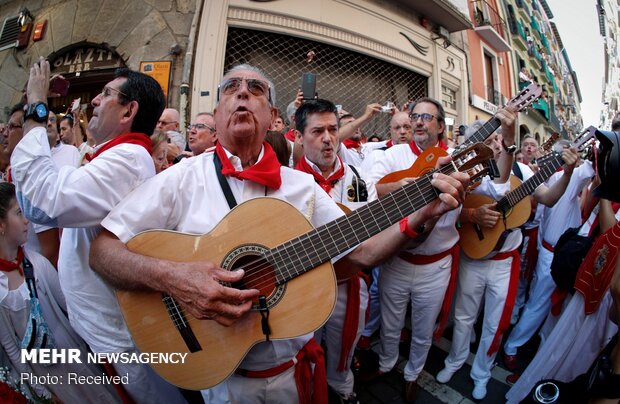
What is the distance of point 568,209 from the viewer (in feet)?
10.7

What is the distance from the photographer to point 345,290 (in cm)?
246

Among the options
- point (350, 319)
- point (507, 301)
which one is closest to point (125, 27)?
point (350, 319)

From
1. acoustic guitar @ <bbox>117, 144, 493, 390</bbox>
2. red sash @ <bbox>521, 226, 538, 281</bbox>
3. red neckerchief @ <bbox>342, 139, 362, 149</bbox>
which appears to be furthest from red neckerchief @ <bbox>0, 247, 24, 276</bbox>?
red sash @ <bbox>521, 226, 538, 281</bbox>

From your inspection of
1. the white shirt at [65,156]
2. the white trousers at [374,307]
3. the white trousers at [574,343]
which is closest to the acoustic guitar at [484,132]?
the white trousers at [574,343]

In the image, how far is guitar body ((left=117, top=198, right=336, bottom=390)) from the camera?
49.7 inches

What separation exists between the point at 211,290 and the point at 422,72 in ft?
34.9

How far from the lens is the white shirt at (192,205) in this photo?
132 centimetres

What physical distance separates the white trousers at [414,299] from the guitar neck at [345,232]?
1434mm

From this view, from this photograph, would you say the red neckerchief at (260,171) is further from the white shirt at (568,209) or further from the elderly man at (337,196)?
the white shirt at (568,209)

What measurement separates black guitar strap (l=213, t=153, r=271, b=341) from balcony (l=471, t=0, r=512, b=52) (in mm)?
15741

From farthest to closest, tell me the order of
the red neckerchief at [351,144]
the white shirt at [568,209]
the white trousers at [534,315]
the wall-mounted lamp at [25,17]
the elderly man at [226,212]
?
the wall-mounted lamp at [25,17], the red neckerchief at [351,144], the white trousers at [534,315], the white shirt at [568,209], the elderly man at [226,212]

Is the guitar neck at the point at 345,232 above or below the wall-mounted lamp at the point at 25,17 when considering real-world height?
below

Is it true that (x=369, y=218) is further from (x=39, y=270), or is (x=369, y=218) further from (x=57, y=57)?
(x=57, y=57)

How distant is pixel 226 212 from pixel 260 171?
252 millimetres
